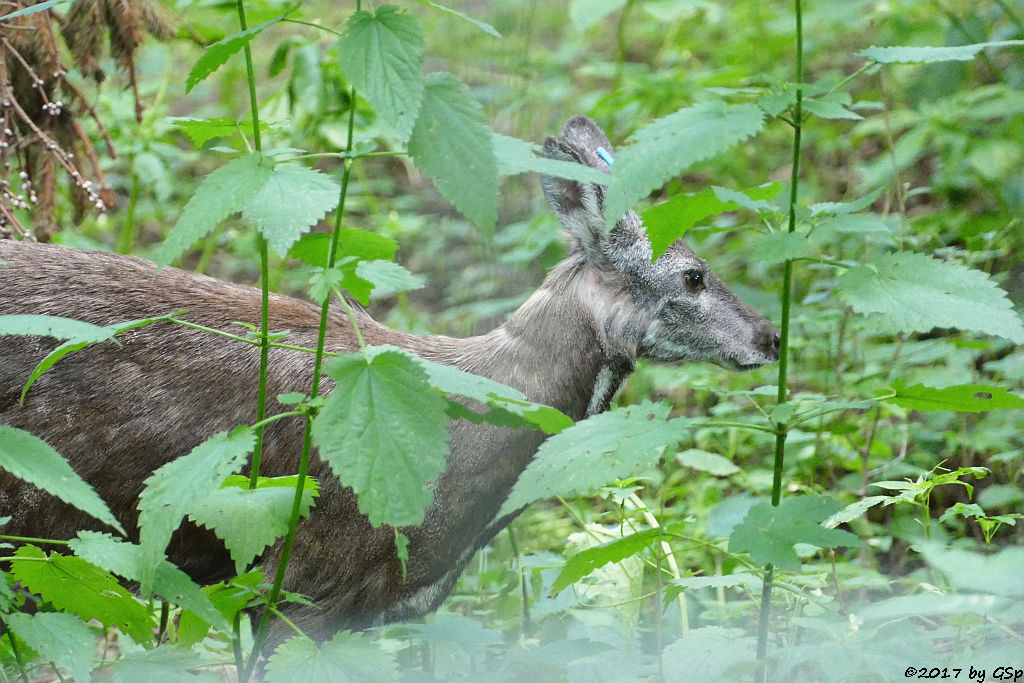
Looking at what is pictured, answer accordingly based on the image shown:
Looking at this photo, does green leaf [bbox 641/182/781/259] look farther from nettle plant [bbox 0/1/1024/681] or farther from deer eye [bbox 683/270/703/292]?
deer eye [bbox 683/270/703/292]

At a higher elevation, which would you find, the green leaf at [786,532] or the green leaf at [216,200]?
the green leaf at [216,200]

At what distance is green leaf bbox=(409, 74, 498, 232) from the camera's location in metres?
2.35

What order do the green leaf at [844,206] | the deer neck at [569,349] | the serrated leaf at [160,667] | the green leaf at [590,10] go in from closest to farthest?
the serrated leaf at [160,667]
the green leaf at [844,206]
the deer neck at [569,349]
the green leaf at [590,10]

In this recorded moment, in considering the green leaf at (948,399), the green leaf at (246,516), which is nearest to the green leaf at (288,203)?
the green leaf at (246,516)

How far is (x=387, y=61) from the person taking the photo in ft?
7.68

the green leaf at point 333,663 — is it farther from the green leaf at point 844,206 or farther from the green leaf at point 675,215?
the green leaf at point 844,206

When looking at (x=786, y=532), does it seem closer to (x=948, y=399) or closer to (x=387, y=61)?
(x=948, y=399)

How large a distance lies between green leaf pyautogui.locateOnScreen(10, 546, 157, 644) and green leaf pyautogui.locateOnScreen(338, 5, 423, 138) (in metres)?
1.44

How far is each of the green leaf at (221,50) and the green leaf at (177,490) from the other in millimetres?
846

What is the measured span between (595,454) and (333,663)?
0.83m

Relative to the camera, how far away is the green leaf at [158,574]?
101 inches

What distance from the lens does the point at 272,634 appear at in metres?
3.95

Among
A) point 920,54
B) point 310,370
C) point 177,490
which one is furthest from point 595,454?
point 310,370

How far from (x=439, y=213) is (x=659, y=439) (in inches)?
259
